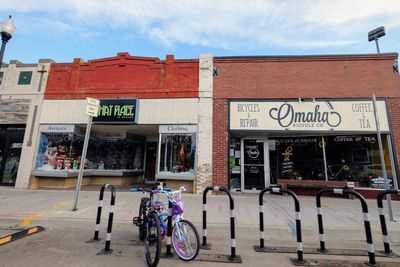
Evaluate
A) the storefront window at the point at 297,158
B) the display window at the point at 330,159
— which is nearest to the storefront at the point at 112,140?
the storefront window at the point at 297,158

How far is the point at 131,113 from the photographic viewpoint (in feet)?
38.2

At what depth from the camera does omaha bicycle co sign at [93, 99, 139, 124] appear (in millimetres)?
11641

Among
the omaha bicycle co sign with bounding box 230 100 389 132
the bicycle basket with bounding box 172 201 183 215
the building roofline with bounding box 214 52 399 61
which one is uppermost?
the building roofline with bounding box 214 52 399 61

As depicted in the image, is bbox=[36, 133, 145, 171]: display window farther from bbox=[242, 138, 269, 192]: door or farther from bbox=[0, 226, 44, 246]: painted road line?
bbox=[0, 226, 44, 246]: painted road line

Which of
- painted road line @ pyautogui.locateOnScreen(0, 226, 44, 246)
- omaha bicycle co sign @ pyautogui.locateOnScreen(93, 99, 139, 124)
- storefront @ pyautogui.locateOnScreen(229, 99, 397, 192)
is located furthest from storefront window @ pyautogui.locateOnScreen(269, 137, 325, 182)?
painted road line @ pyautogui.locateOnScreen(0, 226, 44, 246)

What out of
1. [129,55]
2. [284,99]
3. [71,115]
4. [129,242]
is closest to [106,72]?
[129,55]

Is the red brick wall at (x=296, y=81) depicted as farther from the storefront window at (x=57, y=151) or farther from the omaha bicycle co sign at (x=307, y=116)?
the storefront window at (x=57, y=151)

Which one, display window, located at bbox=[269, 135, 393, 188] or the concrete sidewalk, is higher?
display window, located at bbox=[269, 135, 393, 188]

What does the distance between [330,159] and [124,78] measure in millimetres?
10540

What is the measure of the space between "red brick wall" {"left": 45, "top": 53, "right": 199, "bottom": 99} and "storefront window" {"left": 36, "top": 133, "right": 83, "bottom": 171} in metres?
2.03

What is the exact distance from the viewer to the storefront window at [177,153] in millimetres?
11367

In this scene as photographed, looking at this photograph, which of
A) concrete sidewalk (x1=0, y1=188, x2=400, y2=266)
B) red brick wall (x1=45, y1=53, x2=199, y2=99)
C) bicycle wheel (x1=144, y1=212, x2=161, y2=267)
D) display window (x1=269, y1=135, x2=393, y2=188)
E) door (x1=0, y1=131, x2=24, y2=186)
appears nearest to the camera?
bicycle wheel (x1=144, y1=212, x2=161, y2=267)

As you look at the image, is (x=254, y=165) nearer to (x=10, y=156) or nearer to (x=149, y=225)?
(x=149, y=225)

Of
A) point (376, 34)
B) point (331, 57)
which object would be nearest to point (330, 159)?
point (331, 57)
